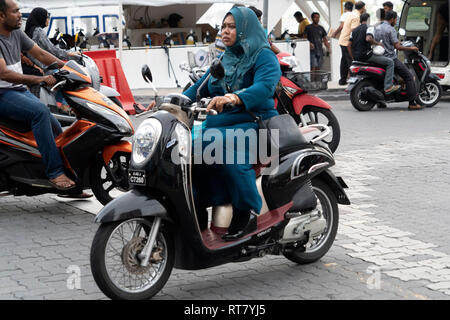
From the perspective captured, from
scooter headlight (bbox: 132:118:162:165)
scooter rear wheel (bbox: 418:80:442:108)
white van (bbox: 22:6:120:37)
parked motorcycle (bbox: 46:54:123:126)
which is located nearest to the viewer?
scooter headlight (bbox: 132:118:162:165)

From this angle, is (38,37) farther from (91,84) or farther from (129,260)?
(129,260)

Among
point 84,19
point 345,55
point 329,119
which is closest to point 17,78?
point 329,119

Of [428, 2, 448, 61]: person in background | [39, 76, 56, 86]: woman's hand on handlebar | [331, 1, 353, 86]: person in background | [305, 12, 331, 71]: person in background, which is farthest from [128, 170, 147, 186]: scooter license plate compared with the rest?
[305, 12, 331, 71]: person in background

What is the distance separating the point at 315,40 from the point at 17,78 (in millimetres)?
14210

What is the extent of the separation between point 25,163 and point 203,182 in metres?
2.61

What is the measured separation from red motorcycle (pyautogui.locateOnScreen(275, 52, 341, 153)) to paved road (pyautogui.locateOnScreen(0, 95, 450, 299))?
27.8 inches

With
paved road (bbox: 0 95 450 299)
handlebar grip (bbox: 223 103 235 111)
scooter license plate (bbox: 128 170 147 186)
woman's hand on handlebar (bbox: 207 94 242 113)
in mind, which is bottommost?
paved road (bbox: 0 95 450 299)

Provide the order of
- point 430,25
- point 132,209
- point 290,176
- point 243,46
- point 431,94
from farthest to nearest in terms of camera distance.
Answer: point 430,25 → point 431,94 → point 290,176 → point 243,46 → point 132,209

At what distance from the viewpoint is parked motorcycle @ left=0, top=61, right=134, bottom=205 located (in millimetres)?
6770

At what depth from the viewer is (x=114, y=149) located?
6.76m

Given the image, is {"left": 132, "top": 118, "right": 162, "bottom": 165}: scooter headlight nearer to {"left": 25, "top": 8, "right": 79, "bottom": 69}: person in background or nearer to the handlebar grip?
the handlebar grip

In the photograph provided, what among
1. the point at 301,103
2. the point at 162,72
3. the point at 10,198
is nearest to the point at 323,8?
the point at 162,72

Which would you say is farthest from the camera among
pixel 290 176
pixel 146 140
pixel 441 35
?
pixel 441 35
